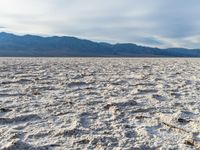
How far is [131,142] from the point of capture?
4820 millimetres

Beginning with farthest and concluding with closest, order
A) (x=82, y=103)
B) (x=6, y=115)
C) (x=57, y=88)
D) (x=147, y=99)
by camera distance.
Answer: (x=57, y=88), (x=147, y=99), (x=82, y=103), (x=6, y=115)

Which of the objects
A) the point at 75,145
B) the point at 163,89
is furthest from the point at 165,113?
the point at 163,89

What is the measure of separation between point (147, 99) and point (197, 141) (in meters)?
3.29

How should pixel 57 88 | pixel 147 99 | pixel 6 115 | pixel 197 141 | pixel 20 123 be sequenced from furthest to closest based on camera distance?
pixel 57 88
pixel 147 99
pixel 6 115
pixel 20 123
pixel 197 141

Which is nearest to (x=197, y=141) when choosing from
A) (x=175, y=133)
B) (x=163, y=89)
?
(x=175, y=133)

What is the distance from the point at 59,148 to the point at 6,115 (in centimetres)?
195

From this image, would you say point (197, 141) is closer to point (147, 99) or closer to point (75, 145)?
point (75, 145)

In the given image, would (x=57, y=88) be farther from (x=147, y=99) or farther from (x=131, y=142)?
(x=131, y=142)

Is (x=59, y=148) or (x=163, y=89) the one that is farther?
(x=163, y=89)

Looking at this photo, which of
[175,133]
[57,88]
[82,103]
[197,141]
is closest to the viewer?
[197,141]

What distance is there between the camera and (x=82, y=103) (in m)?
7.41

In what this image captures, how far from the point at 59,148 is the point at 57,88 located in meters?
5.32

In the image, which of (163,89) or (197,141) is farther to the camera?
(163,89)

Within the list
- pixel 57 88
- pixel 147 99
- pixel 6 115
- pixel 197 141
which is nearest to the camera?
pixel 197 141
